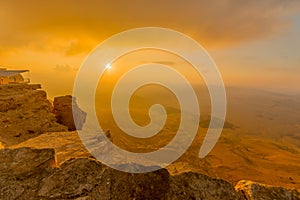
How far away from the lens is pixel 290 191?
4.43 m

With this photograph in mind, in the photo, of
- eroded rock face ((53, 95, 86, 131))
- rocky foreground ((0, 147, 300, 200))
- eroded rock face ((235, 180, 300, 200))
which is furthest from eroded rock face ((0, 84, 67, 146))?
eroded rock face ((235, 180, 300, 200))

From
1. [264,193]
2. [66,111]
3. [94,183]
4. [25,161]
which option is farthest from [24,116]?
[264,193]

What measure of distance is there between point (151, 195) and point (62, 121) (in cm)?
1615

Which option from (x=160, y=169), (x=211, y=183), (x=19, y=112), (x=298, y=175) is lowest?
(x=298, y=175)

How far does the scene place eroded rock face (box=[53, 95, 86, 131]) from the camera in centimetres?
1847

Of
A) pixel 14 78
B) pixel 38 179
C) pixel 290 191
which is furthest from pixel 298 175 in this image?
pixel 14 78

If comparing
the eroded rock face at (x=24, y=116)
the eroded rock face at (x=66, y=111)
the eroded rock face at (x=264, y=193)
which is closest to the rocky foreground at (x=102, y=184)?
the eroded rock face at (x=264, y=193)

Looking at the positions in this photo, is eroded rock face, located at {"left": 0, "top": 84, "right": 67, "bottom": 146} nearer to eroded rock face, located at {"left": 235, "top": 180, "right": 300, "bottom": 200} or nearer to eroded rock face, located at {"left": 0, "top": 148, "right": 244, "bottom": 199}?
eroded rock face, located at {"left": 0, "top": 148, "right": 244, "bottom": 199}

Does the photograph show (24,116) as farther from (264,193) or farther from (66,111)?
(264,193)

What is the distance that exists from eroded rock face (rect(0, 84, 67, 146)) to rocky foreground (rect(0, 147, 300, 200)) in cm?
998

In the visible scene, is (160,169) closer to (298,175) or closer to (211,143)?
(298,175)

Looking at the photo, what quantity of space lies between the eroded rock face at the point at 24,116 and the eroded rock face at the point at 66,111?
67 cm

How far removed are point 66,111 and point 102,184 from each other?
51.8 feet

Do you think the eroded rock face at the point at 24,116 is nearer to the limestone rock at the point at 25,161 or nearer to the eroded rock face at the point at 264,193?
the limestone rock at the point at 25,161
